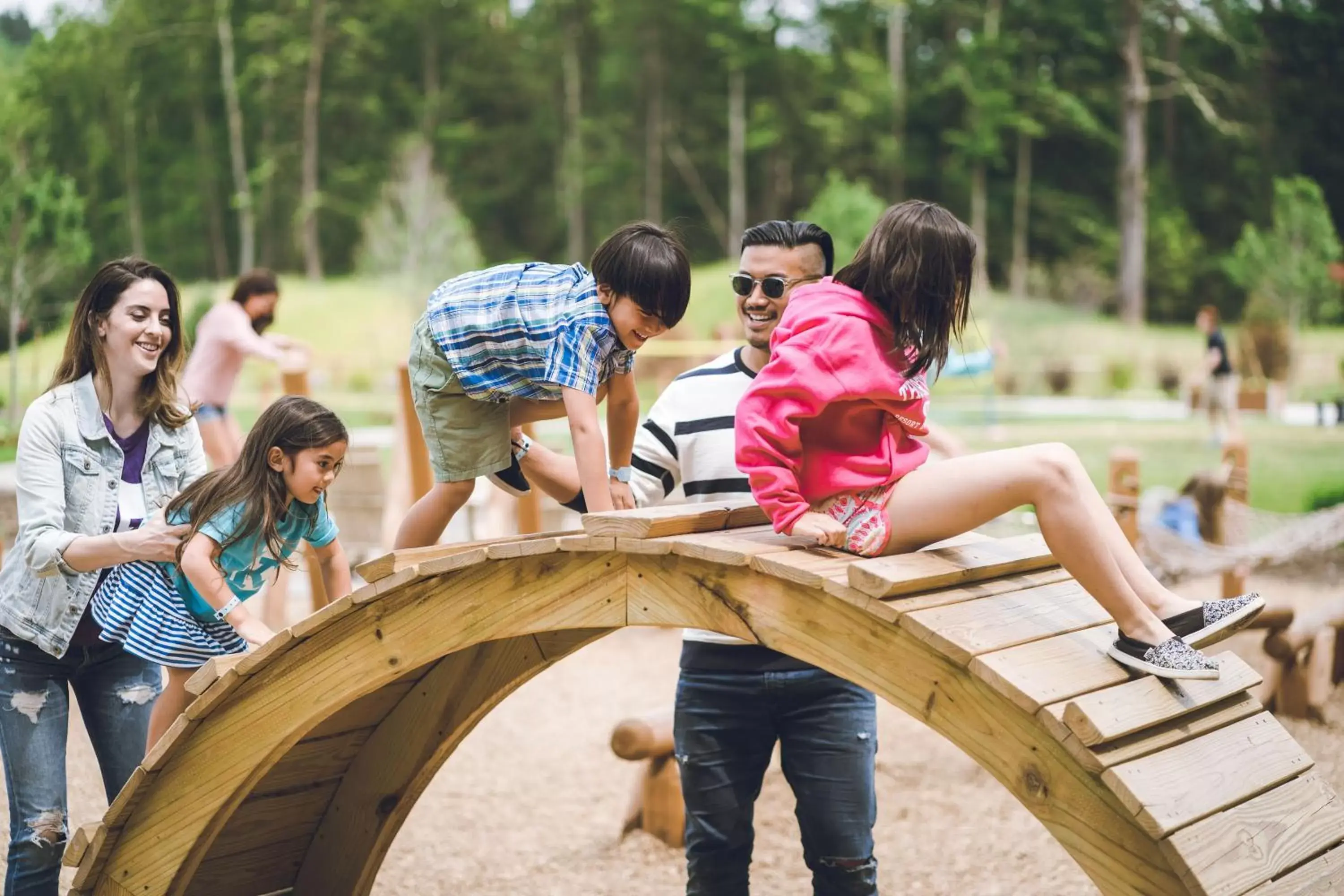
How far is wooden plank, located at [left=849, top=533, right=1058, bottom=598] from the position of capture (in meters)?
2.36

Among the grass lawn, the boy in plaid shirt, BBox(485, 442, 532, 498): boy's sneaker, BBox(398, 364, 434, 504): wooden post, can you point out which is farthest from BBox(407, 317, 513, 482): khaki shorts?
the grass lawn

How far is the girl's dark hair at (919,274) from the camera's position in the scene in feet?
8.20

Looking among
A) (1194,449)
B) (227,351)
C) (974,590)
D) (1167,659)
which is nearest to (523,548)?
(974,590)

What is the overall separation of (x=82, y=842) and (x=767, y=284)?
2134 mm

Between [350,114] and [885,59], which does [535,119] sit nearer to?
[350,114]

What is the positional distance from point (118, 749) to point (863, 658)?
1.96 m

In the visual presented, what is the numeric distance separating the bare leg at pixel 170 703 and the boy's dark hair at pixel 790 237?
1.68 meters

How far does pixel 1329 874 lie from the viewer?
2.39 metres

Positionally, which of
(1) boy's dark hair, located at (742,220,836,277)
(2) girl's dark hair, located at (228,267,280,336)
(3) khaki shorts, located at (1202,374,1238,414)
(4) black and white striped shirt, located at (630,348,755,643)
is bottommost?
(3) khaki shorts, located at (1202,374,1238,414)

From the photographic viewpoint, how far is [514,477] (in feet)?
11.4

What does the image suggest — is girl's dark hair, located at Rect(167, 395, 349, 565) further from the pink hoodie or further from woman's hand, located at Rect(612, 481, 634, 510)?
the pink hoodie

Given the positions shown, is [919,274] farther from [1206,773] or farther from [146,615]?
[146,615]

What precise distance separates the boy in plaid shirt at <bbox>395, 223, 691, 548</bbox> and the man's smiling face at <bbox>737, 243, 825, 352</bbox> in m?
0.15

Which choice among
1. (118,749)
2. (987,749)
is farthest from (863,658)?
(118,749)
